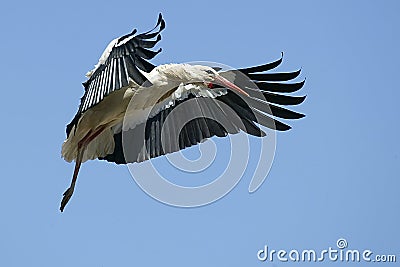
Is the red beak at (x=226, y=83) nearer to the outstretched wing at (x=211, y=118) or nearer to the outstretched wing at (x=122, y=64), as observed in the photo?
the outstretched wing at (x=211, y=118)

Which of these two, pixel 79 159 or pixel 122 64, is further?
pixel 79 159

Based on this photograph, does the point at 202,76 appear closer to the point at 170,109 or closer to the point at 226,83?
the point at 226,83

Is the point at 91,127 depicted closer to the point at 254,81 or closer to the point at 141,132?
the point at 141,132

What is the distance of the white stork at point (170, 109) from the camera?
11.2m

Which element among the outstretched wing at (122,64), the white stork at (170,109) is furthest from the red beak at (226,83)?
the outstretched wing at (122,64)

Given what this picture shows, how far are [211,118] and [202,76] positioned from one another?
0.93 m

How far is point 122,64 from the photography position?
32.9ft

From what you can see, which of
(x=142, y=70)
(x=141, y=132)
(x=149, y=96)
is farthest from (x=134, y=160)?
(x=142, y=70)

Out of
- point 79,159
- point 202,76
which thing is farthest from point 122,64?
point 79,159

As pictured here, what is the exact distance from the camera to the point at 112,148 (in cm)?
1252

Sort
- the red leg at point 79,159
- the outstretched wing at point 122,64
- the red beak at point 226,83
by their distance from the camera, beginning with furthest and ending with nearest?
the red leg at point 79,159 → the red beak at point 226,83 → the outstretched wing at point 122,64

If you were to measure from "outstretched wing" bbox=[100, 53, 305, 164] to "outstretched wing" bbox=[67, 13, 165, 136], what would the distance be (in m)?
1.81

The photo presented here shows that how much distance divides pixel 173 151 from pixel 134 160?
1.78 ft

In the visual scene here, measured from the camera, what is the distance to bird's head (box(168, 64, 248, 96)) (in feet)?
37.3
